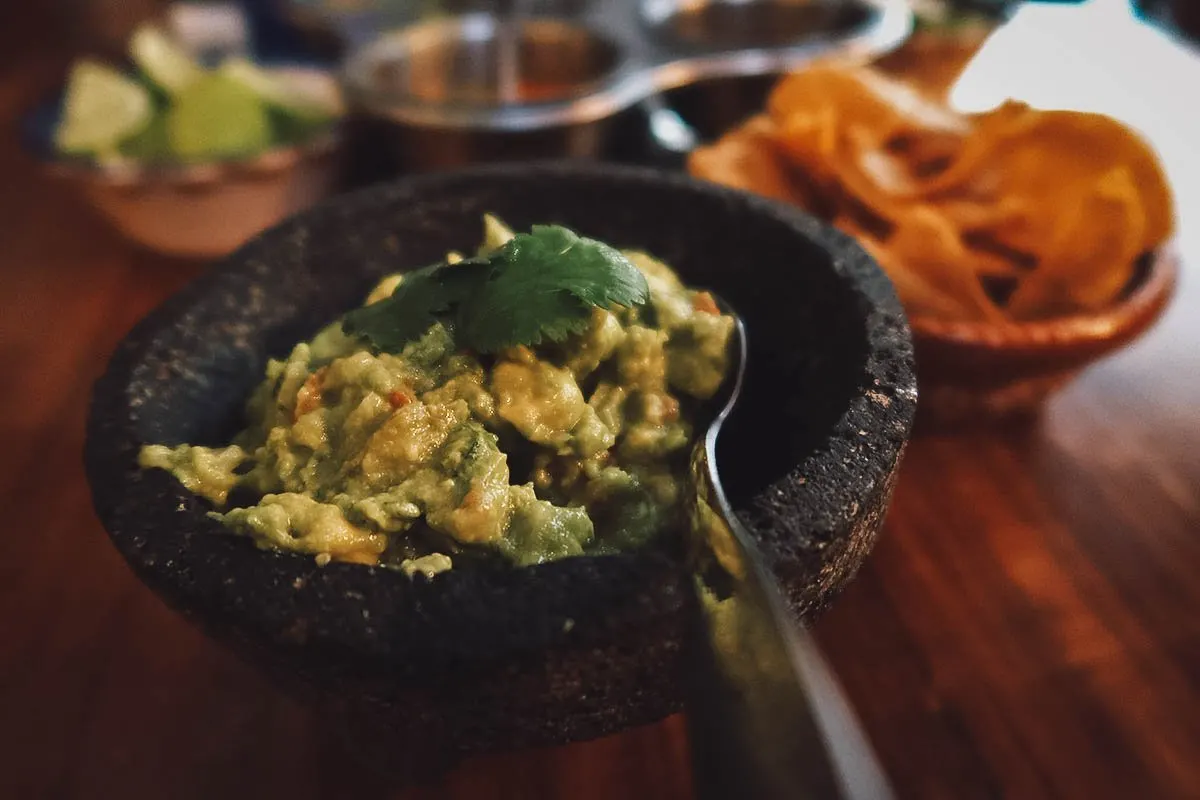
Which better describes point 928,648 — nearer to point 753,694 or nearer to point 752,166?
point 753,694

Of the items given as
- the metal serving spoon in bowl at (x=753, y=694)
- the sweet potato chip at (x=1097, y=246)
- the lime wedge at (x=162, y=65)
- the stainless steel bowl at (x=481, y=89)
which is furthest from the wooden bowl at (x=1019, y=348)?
the lime wedge at (x=162, y=65)

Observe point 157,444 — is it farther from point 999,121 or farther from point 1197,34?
point 1197,34

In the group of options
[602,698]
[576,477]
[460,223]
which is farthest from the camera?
[460,223]

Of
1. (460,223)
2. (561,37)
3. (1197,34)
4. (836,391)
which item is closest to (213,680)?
(460,223)

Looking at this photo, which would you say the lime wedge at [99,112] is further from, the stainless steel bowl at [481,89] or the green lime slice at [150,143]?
the stainless steel bowl at [481,89]

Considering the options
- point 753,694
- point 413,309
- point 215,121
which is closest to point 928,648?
point 753,694
